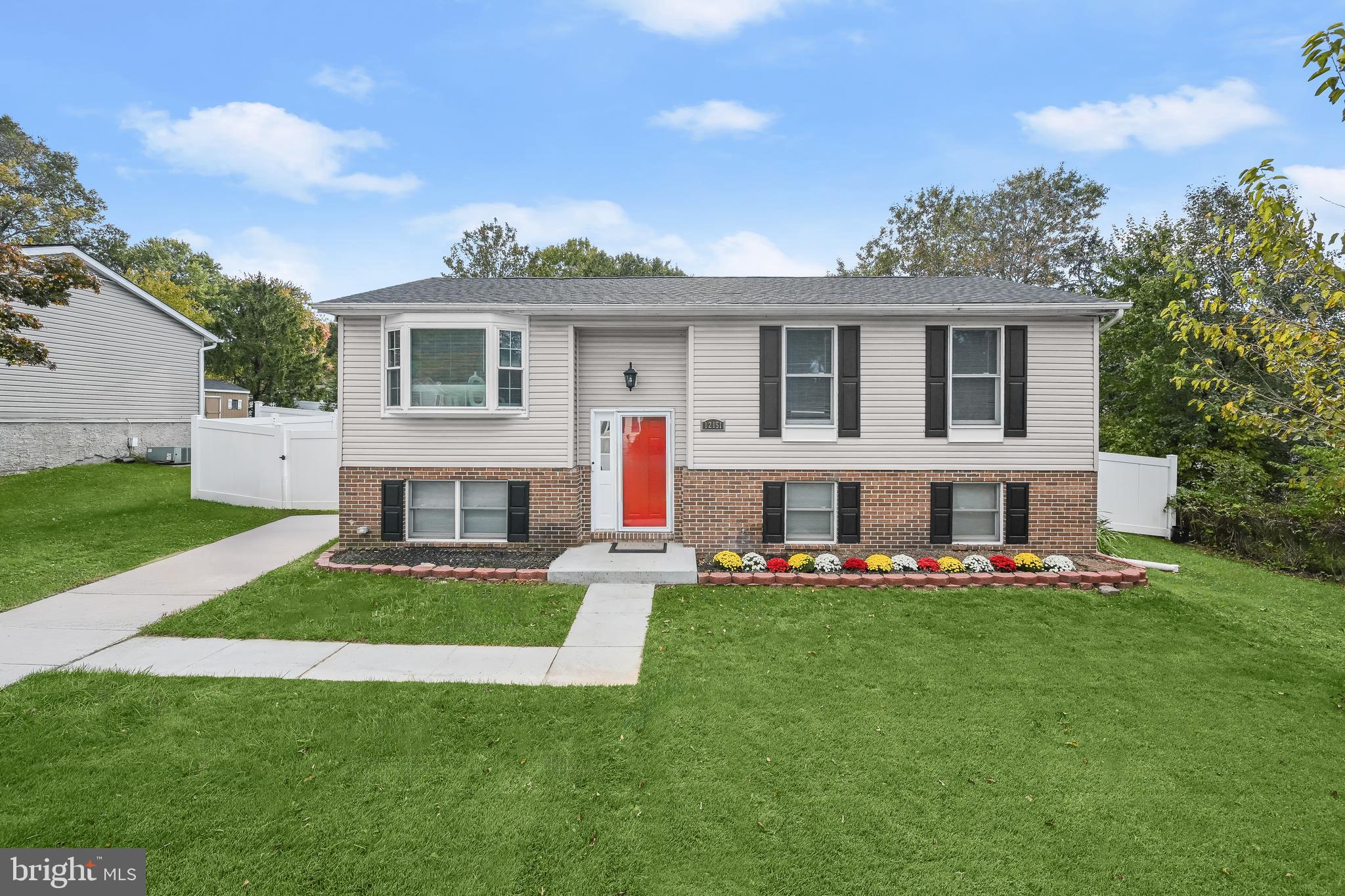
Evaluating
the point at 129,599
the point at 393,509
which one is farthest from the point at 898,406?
the point at 129,599

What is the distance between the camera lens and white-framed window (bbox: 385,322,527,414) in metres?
8.91

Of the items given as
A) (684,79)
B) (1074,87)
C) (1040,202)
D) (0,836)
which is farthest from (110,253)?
(1040,202)

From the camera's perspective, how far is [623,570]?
7965 mm

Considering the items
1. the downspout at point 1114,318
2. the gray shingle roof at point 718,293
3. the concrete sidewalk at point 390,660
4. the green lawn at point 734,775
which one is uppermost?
the gray shingle roof at point 718,293

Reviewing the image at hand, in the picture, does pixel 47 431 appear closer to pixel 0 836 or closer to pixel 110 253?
pixel 0 836

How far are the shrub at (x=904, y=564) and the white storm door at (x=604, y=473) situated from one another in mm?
4142

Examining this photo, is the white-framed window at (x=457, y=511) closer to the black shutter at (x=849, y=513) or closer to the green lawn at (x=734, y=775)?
the green lawn at (x=734, y=775)

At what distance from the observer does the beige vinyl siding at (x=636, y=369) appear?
9484 mm

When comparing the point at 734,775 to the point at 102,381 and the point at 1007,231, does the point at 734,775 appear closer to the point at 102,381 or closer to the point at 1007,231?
the point at 102,381

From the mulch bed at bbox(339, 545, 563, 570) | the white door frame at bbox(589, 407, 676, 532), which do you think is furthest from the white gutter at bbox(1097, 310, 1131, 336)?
the mulch bed at bbox(339, 545, 563, 570)

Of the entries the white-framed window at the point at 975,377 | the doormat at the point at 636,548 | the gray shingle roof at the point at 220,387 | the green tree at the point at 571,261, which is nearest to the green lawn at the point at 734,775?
the doormat at the point at 636,548

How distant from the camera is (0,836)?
3006 millimetres

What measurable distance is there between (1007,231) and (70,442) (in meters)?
35.8

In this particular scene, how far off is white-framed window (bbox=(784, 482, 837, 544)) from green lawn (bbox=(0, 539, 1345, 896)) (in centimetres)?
344
